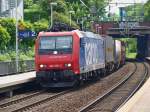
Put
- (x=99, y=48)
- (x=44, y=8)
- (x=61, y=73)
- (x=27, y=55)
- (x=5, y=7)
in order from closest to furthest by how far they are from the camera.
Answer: (x=61, y=73), (x=99, y=48), (x=27, y=55), (x=5, y=7), (x=44, y=8)

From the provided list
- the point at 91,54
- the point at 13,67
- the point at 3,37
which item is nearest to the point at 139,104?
the point at 91,54

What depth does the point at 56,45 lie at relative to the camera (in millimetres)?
28000

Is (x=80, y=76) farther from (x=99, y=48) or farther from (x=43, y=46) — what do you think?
(x=99, y=48)

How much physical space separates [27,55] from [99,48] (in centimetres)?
1841

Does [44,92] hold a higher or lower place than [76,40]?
lower

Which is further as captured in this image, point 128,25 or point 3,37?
point 128,25

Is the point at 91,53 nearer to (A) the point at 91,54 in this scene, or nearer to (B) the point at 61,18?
(A) the point at 91,54

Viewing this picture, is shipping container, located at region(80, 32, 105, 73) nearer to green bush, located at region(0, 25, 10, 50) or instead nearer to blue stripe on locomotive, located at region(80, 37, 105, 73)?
blue stripe on locomotive, located at region(80, 37, 105, 73)

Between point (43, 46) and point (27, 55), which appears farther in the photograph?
point (27, 55)

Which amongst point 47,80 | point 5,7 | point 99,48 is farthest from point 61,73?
point 5,7

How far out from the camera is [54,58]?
1088 inches

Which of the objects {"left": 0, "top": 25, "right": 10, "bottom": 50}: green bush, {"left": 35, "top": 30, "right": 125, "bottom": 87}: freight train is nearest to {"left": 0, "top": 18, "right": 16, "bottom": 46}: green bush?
{"left": 0, "top": 25, "right": 10, "bottom": 50}: green bush

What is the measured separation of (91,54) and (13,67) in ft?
32.9

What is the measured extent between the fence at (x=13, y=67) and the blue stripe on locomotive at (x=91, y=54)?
630 centimetres
